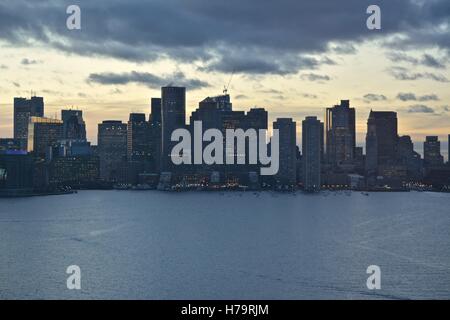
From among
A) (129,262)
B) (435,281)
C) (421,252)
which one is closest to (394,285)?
(435,281)

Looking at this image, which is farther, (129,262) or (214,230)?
(214,230)
